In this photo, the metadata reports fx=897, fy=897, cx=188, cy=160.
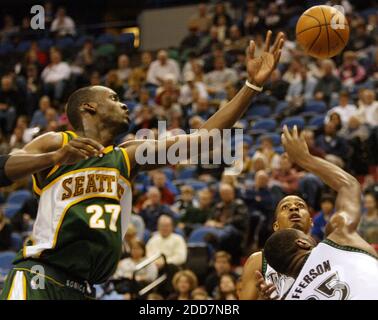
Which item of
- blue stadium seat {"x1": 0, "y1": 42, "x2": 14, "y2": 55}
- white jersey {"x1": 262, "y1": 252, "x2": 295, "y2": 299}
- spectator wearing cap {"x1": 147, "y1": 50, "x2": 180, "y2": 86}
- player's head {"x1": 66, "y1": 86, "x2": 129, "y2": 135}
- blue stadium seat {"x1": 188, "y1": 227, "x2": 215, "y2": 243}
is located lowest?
blue stadium seat {"x1": 188, "y1": 227, "x2": 215, "y2": 243}

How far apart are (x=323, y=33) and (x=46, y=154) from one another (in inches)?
100

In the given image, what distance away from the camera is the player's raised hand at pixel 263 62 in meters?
5.33

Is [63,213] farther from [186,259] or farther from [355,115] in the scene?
[355,115]

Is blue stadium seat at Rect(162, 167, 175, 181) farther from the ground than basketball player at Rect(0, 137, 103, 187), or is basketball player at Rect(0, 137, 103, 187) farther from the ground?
basketball player at Rect(0, 137, 103, 187)

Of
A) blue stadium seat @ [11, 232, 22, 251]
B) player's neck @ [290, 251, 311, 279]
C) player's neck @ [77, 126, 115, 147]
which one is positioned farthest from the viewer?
blue stadium seat @ [11, 232, 22, 251]

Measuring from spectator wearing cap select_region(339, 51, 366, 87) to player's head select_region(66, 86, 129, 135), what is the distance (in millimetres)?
9717

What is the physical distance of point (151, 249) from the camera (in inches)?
453

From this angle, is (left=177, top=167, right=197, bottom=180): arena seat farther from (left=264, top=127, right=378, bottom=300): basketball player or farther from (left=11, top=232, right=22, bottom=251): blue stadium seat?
(left=264, top=127, right=378, bottom=300): basketball player

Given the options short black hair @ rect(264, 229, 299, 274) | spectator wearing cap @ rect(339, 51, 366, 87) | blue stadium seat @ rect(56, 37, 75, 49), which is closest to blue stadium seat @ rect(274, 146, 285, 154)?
spectator wearing cap @ rect(339, 51, 366, 87)

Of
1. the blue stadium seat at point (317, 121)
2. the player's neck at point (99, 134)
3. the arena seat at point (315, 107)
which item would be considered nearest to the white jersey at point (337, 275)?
the player's neck at point (99, 134)

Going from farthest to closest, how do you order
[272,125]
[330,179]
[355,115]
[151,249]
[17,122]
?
[17,122], [272,125], [355,115], [151,249], [330,179]

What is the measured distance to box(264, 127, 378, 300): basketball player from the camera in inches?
170

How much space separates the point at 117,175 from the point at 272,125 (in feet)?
31.0

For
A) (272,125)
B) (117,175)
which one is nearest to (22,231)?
(272,125)
